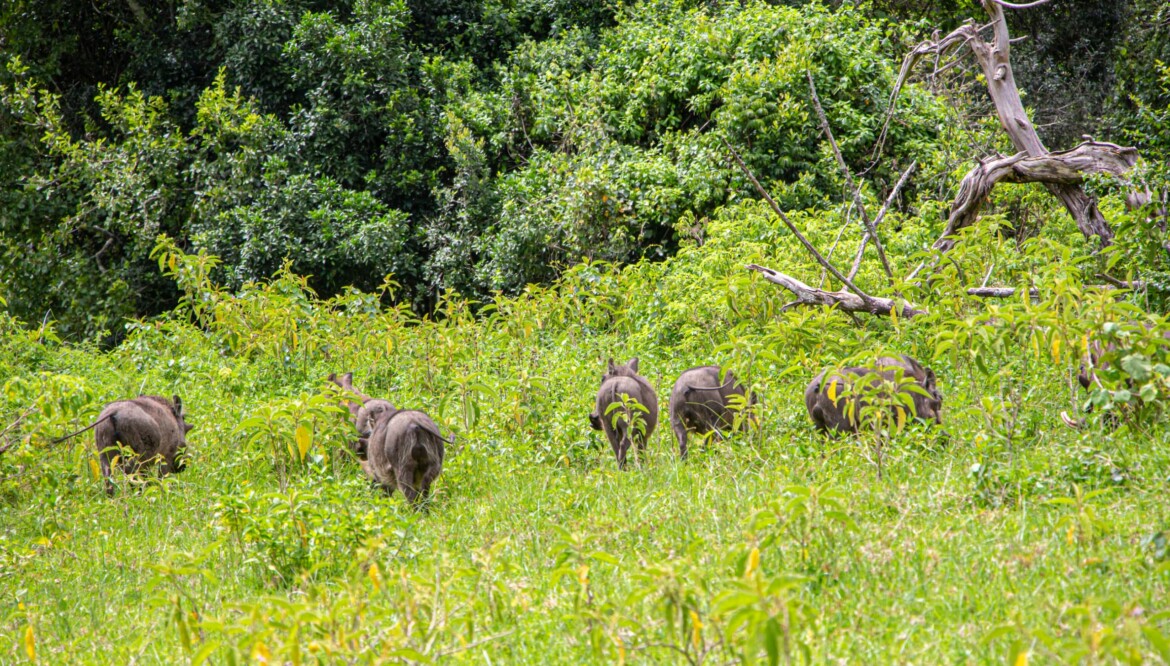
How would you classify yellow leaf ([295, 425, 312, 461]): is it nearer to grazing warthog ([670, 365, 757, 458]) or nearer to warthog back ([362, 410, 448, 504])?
warthog back ([362, 410, 448, 504])

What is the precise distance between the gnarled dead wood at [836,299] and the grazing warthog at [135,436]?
4.46 meters

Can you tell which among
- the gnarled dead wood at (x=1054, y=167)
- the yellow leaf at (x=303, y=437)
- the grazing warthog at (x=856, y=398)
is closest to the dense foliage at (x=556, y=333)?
the yellow leaf at (x=303, y=437)

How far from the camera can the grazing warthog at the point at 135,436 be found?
7.71 m

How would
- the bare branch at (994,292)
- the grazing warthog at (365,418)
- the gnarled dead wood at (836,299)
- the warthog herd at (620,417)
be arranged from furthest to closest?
the gnarled dead wood at (836,299), the bare branch at (994,292), the grazing warthog at (365,418), the warthog herd at (620,417)

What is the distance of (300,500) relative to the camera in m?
5.58

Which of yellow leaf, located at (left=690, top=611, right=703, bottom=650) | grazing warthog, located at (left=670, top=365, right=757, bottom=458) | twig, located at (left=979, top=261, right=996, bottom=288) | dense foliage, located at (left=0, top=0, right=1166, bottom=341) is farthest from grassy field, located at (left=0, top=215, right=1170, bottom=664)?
dense foliage, located at (left=0, top=0, right=1166, bottom=341)

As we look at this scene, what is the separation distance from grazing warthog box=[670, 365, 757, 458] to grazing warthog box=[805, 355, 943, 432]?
1.70 ft

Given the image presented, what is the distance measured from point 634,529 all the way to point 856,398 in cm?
169

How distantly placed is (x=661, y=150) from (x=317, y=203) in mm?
4674

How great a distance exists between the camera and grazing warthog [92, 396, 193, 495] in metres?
7.71

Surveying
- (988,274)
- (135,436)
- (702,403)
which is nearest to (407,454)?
(702,403)

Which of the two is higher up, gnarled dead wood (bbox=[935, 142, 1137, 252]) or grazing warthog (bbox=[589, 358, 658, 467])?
gnarled dead wood (bbox=[935, 142, 1137, 252])

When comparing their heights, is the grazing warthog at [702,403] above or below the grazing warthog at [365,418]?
above

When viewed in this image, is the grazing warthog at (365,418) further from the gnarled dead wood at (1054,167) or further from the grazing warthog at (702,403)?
the gnarled dead wood at (1054,167)
